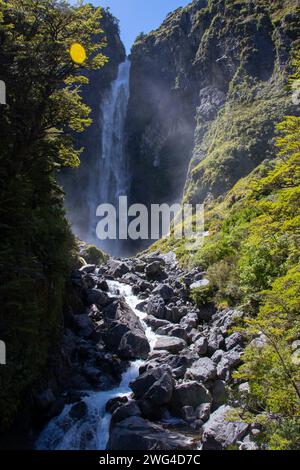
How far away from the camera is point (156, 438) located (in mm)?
10305

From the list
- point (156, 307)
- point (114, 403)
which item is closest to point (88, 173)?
point (156, 307)

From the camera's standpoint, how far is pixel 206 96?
197 feet

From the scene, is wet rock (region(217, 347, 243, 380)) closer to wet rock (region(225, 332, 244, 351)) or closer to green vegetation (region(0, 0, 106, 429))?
wet rock (region(225, 332, 244, 351))

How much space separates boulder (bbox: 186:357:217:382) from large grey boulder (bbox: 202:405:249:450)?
2246 millimetres

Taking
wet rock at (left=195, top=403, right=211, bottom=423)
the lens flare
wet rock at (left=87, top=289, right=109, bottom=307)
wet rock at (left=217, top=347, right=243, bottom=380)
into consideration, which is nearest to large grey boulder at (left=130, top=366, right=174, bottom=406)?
wet rock at (left=195, top=403, right=211, bottom=423)

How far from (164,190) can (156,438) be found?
2156 inches

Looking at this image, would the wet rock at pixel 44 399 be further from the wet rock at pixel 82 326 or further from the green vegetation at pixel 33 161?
the wet rock at pixel 82 326

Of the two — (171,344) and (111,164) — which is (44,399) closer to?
(171,344)

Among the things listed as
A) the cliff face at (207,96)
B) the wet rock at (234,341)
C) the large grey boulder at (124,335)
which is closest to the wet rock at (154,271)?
the large grey boulder at (124,335)

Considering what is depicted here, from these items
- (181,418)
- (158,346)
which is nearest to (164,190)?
(158,346)

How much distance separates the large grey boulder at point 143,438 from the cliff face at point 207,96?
3684cm

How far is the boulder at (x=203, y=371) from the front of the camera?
505 inches

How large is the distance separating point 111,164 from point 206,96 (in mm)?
18262
